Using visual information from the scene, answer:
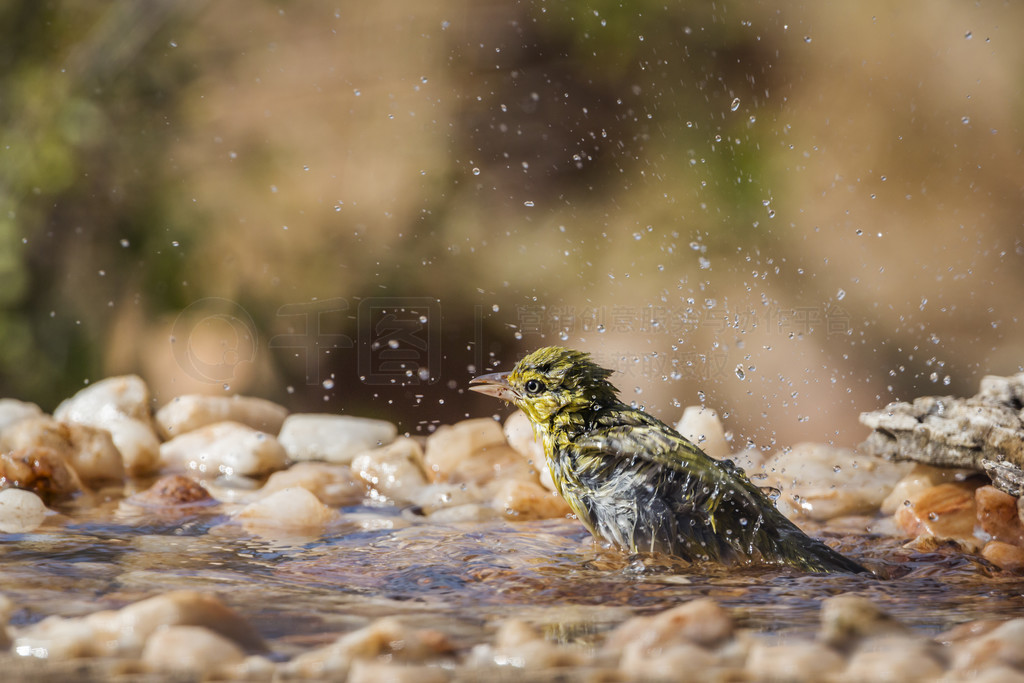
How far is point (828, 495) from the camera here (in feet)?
10.9

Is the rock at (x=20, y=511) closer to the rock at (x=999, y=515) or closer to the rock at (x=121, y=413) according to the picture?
the rock at (x=121, y=413)

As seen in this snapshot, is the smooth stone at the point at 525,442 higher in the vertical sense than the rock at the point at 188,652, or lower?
higher

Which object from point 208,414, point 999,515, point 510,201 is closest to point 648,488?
point 999,515

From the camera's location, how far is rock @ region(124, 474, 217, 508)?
3287 millimetres

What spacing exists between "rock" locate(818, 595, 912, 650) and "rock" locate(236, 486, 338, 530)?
1.77 metres

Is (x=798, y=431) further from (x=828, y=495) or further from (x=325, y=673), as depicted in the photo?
(x=325, y=673)

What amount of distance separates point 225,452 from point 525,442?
1203 mm

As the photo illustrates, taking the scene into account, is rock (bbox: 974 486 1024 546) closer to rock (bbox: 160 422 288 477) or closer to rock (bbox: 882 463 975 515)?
rock (bbox: 882 463 975 515)

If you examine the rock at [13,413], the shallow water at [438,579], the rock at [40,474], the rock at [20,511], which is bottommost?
the shallow water at [438,579]

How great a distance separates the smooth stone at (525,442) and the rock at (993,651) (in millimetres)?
2185

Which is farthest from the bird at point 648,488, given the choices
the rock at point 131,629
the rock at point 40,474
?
the rock at point 40,474

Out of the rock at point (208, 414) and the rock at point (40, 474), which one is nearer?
the rock at point (40, 474)

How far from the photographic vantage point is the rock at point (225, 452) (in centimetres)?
394

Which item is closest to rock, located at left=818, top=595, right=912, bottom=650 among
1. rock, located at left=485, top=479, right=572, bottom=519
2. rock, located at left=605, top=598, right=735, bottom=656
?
rock, located at left=605, top=598, right=735, bottom=656
